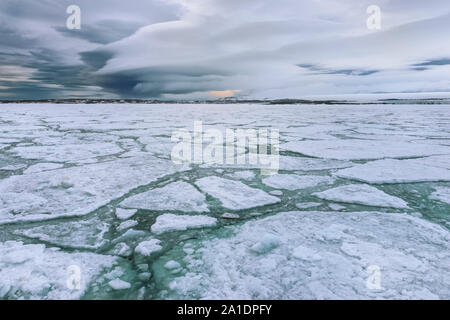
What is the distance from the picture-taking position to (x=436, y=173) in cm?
192

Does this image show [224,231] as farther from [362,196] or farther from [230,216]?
[362,196]

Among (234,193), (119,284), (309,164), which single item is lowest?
(119,284)

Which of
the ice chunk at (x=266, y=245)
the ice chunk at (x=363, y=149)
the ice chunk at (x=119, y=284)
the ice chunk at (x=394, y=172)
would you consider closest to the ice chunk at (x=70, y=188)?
the ice chunk at (x=119, y=284)

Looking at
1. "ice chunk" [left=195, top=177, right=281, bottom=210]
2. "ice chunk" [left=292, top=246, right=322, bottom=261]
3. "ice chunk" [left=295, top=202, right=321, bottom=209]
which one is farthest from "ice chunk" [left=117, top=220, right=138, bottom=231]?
"ice chunk" [left=295, top=202, right=321, bottom=209]

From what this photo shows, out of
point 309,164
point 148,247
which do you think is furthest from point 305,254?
point 309,164

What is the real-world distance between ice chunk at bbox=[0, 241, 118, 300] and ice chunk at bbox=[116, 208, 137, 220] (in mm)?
314

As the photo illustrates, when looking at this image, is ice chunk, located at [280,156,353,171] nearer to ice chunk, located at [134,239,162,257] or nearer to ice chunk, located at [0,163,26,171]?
ice chunk, located at [134,239,162,257]

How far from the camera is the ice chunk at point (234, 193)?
1.45m

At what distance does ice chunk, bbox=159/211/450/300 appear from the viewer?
775 mm

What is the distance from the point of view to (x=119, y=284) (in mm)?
818

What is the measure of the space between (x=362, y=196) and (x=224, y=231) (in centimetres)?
88

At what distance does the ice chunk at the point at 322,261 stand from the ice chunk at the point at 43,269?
23 cm

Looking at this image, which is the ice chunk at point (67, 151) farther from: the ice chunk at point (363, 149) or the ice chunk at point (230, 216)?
the ice chunk at point (363, 149)
